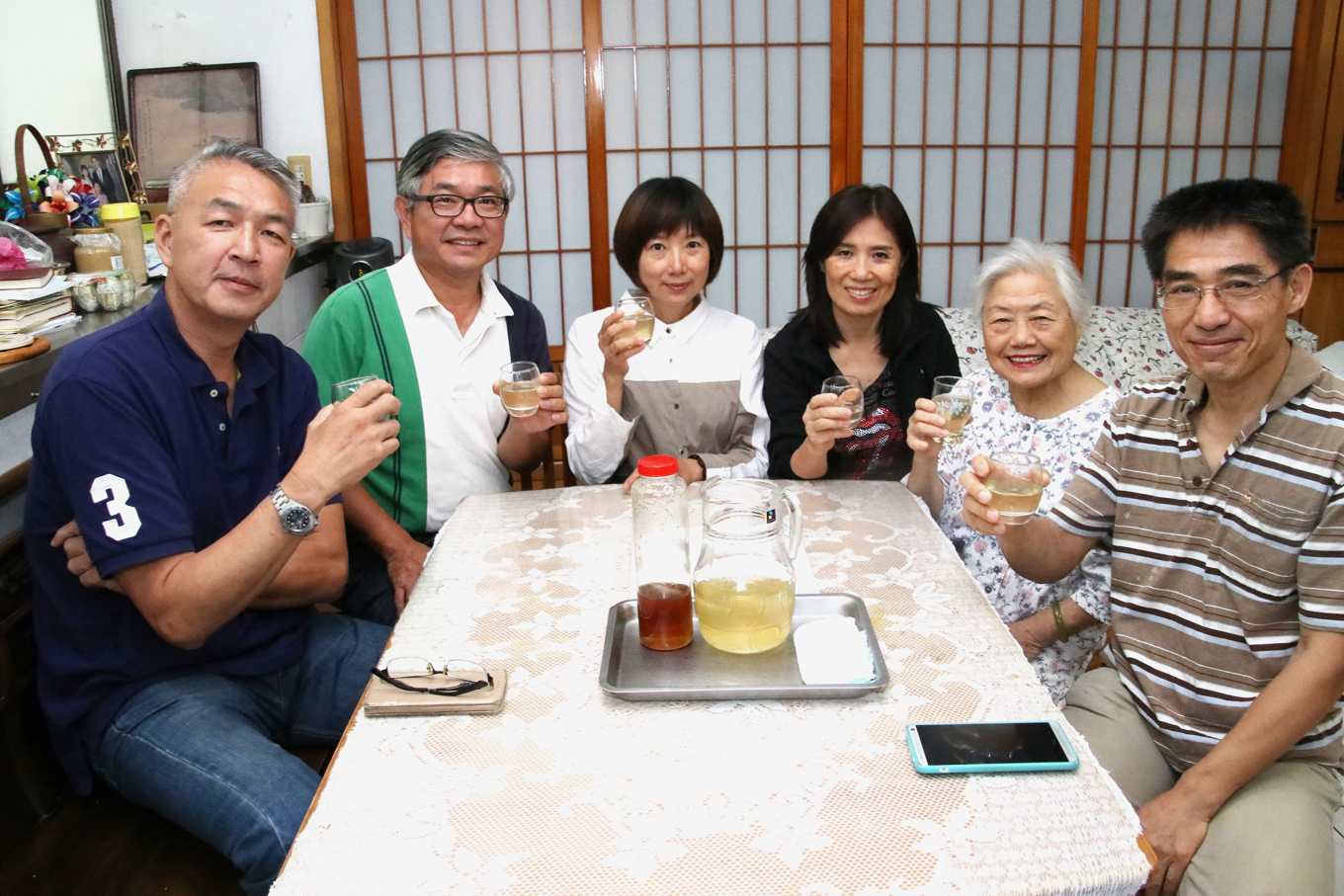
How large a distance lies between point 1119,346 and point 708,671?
3064 mm

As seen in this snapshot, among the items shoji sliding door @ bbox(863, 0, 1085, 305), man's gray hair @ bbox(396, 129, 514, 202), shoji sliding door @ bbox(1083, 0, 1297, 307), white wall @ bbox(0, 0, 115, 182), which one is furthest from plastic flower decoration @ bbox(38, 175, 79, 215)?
shoji sliding door @ bbox(1083, 0, 1297, 307)

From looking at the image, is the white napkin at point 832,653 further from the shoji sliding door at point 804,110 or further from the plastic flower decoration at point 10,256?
the shoji sliding door at point 804,110

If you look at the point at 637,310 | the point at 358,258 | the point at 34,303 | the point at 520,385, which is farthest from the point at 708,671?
the point at 358,258

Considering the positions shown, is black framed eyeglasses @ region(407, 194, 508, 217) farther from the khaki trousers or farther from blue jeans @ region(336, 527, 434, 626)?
the khaki trousers

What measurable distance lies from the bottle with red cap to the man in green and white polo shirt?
23.7 inches

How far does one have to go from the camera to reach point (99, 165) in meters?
3.18

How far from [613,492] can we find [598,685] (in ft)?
2.66

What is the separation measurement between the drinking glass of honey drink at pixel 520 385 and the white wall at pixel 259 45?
8.65ft

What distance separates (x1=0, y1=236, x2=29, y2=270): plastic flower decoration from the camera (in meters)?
2.10

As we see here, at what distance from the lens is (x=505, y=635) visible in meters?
1.40

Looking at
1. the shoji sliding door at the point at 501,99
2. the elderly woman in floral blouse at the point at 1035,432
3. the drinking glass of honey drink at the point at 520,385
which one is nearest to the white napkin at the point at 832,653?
the elderly woman in floral blouse at the point at 1035,432

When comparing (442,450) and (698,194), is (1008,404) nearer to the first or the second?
(698,194)

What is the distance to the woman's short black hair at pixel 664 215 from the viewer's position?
7.75ft

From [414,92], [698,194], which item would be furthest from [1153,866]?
[414,92]
